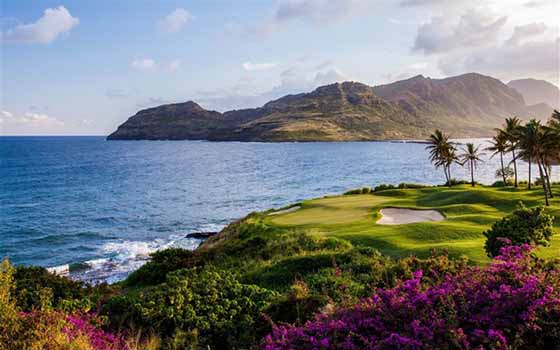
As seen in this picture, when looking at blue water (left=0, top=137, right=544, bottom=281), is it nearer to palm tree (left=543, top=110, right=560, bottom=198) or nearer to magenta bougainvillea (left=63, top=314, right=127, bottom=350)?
magenta bougainvillea (left=63, top=314, right=127, bottom=350)

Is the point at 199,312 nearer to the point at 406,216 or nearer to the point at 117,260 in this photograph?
the point at 406,216

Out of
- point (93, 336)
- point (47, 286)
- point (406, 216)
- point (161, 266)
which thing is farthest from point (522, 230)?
point (406, 216)

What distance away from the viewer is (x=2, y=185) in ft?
300

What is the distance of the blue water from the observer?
4406 centimetres

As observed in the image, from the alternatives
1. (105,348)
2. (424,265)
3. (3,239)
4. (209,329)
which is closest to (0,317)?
(105,348)

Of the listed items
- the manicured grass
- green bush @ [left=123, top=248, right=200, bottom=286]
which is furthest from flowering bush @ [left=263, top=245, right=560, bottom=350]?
green bush @ [left=123, top=248, right=200, bottom=286]

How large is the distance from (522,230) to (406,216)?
18426 millimetres

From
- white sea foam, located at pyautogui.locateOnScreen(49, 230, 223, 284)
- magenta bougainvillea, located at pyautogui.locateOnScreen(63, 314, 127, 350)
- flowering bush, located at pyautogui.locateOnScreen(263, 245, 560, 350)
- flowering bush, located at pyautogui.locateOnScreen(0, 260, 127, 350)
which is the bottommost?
white sea foam, located at pyautogui.locateOnScreen(49, 230, 223, 284)

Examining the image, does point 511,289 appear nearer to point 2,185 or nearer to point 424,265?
point 424,265

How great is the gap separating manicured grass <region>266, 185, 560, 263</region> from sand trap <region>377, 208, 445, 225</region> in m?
0.67

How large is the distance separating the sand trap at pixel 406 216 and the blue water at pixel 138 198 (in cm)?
2002

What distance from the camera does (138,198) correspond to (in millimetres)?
76688

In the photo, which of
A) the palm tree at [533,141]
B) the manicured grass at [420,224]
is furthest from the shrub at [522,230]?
the palm tree at [533,141]

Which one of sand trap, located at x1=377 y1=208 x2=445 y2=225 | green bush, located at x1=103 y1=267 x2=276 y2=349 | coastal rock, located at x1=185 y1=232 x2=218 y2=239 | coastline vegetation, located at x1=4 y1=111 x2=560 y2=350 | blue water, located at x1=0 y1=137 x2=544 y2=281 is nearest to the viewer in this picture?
coastline vegetation, located at x1=4 y1=111 x2=560 y2=350
